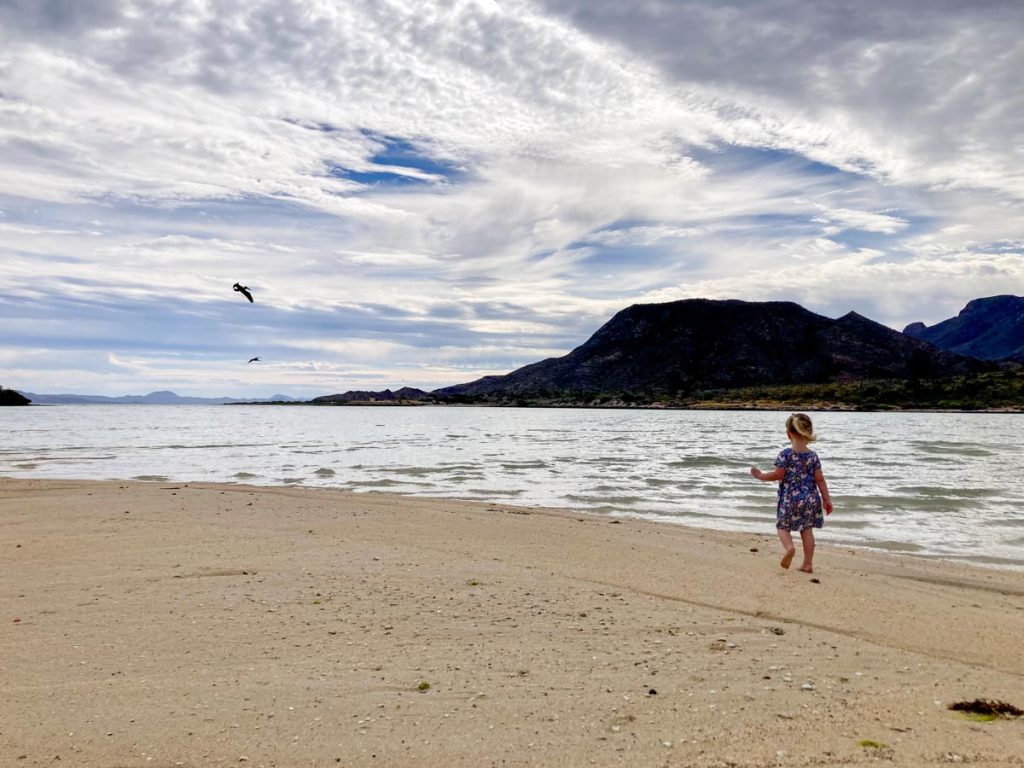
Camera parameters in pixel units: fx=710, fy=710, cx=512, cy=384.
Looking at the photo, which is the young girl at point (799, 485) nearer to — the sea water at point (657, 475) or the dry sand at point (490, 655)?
the dry sand at point (490, 655)

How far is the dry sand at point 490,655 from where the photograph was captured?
13.4 ft

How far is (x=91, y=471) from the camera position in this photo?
22.6 metres

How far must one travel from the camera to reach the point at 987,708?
452 cm

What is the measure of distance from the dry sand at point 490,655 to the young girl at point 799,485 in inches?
22.1

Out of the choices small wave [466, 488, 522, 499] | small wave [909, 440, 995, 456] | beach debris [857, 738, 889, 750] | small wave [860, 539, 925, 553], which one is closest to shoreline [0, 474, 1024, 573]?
small wave [860, 539, 925, 553]

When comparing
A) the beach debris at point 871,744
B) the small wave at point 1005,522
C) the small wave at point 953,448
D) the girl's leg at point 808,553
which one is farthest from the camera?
the small wave at point 953,448

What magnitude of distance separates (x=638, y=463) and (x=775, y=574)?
1695cm

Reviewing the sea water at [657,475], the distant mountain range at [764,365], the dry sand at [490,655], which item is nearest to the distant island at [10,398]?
the distant mountain range at [764,365]

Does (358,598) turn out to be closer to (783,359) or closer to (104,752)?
(104,752)

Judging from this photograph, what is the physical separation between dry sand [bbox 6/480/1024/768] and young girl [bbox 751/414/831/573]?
56 centimetres

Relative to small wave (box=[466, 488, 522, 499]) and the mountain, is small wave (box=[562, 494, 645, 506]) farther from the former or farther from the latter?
the mountain

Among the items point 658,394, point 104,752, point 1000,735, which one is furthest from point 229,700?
point 658,394

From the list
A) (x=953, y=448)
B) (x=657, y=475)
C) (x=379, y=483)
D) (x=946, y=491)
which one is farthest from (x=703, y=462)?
(x=953, y=448)

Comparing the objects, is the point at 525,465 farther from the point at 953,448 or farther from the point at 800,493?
the point at 953,448
